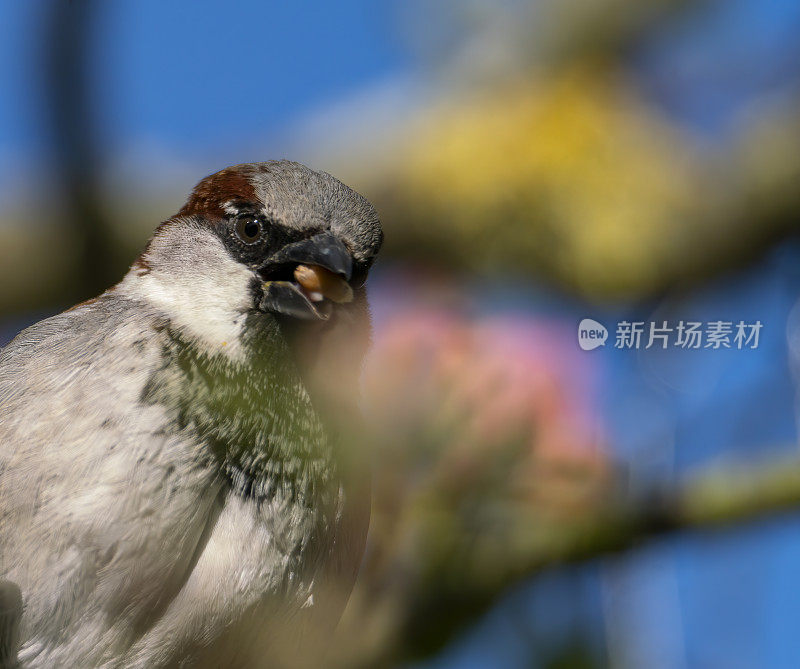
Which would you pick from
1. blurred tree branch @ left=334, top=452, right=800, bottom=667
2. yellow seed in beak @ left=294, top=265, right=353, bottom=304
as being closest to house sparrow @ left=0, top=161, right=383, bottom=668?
yellow seed in beak @ left=294, top=265, right=353, bottom=304

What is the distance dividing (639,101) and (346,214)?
2.62 ft

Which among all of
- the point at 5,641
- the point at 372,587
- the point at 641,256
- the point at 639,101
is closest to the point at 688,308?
the point at 641,256

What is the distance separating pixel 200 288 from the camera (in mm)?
1854

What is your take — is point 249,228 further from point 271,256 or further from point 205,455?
point 205,455

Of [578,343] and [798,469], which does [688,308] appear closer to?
[578,343]

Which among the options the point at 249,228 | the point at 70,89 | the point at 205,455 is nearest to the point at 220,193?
the point at 249,228

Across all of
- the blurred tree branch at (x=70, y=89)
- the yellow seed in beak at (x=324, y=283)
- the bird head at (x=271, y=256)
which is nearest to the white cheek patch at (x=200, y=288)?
the bird head at (x=271, y=256)

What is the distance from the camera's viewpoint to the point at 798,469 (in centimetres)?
112

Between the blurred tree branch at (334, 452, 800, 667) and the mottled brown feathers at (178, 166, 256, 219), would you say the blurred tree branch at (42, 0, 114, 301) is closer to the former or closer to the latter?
the blurred tree branch at (334, 452, 800, 667)

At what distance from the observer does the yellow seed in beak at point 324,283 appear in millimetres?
1754

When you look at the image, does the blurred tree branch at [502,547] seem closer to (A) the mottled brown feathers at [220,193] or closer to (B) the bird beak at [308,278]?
(B) the bird beak at [308,278]

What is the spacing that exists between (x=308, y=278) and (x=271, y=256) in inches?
3.2

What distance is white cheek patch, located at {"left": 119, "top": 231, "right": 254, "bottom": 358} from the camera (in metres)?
1.74

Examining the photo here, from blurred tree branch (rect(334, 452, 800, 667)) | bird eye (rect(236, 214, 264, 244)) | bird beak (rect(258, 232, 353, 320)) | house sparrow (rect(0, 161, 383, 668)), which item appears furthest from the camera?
bird eye (rect(236, 214, 264, 244))
